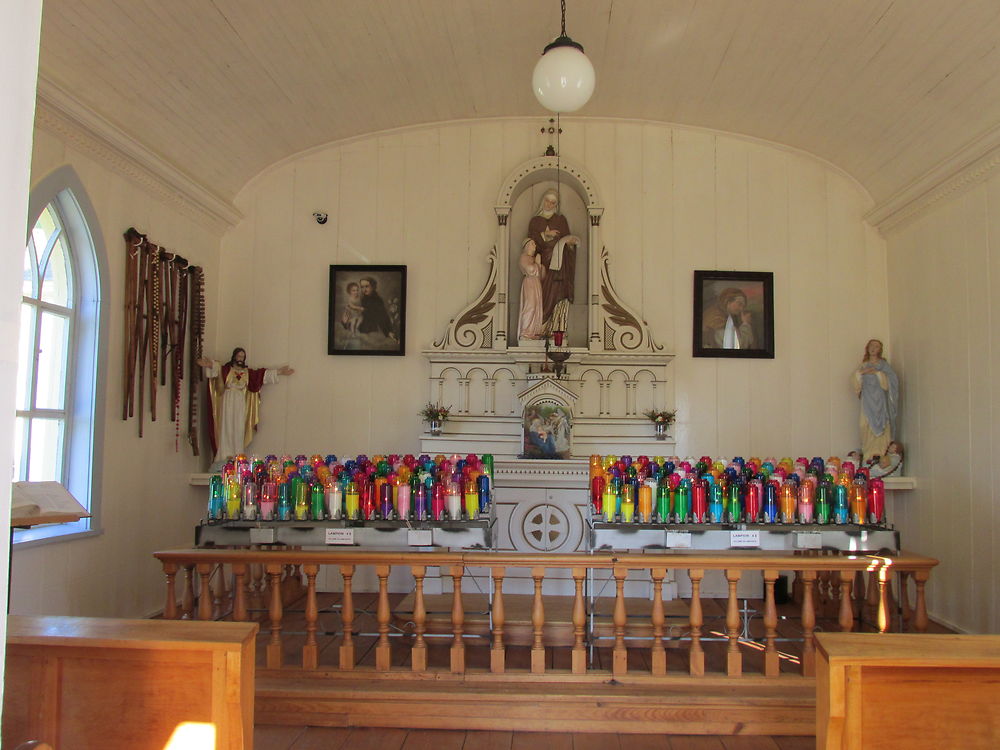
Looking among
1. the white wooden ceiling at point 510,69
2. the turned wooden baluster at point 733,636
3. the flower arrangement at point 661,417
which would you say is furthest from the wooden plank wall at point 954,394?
the turned wooden baluster at point 733,636

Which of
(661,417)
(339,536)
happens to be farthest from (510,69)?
(339,536)

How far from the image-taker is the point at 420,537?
4.43 meters

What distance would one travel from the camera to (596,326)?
24.4 ft

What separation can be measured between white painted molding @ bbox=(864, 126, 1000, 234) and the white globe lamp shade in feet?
10.4

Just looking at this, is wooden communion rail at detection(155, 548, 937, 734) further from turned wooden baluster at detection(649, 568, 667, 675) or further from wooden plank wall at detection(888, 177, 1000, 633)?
wooden plank wall at detection(888, 177, 1000, 633)

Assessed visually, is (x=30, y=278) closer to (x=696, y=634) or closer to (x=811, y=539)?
(x=696, y=634)

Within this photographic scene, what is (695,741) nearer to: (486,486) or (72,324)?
(486,486)

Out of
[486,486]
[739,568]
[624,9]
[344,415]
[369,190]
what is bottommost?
[739,568]

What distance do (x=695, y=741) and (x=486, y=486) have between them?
1.70m

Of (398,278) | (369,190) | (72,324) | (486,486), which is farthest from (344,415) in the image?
(486,486)

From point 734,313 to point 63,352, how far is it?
5.61m

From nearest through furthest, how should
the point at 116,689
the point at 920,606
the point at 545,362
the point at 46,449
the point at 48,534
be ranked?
the point at 116,689
the point at 920,606
the point at 48,534
the point at 46,449
the point at 545,362

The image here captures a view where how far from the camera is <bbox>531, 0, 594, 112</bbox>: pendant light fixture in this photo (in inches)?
166

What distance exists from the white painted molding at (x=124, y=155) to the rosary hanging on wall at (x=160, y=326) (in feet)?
1.57
